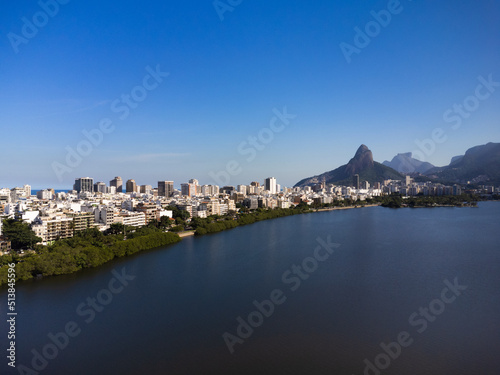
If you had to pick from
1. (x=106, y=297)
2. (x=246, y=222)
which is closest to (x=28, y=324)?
(x=106, y=297)

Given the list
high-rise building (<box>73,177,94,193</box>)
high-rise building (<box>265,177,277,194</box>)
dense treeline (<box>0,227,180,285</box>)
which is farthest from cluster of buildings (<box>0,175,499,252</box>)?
high-rise building (<box>265,177,277,194</box>)

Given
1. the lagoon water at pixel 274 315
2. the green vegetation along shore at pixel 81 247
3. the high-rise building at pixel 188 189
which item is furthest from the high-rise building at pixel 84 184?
the lagoon water at pixel 274 315

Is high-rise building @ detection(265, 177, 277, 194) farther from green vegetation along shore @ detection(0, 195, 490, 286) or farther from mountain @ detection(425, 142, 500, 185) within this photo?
green vegetation along shore @ detection(0, 195, 490, 286)

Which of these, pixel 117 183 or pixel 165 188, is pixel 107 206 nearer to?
pixel 165 188

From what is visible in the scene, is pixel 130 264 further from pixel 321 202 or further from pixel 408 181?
pixel 408 181

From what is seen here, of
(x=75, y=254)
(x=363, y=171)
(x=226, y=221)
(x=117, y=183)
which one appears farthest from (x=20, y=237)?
(x=363, y=171)

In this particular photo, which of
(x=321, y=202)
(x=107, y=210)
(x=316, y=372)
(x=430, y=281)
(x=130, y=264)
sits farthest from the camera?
(x=321, y=202)
